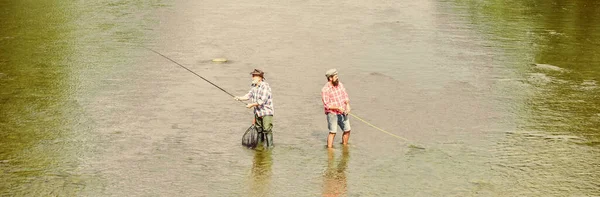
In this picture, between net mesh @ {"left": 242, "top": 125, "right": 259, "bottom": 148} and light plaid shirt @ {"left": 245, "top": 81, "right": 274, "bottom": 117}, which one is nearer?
light plaid shirt @ {"left": 245, "top": 81, "right": 274, "bottom": 117}

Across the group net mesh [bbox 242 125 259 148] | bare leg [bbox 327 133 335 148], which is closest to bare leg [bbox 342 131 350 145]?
bare leg [bbox 327 133 335 148]

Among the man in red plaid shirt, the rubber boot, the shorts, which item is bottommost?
the rubber boot

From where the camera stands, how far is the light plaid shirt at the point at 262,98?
16.0 m

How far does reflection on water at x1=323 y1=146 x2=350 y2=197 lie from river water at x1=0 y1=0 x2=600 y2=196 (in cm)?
5

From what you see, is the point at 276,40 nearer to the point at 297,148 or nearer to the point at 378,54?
the point at 378,54

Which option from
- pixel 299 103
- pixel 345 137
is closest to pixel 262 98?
pixel 345 137

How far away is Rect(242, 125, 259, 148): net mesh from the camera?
16.3 m

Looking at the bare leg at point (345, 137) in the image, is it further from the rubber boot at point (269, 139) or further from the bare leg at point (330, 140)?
the rubber boot at point (269, 139)

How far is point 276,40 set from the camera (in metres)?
28.6

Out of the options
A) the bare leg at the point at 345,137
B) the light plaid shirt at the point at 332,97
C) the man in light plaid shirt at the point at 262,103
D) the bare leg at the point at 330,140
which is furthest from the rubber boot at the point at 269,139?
the bare leg at the point at 345,137

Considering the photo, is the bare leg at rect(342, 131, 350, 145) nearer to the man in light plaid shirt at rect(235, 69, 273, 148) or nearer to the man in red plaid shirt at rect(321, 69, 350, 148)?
the man in red plaid shirt at rect(321, 69, 350, 148)

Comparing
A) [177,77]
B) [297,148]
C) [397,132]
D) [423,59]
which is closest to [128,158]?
[297,148]

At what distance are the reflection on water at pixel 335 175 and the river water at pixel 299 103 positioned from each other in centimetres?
5

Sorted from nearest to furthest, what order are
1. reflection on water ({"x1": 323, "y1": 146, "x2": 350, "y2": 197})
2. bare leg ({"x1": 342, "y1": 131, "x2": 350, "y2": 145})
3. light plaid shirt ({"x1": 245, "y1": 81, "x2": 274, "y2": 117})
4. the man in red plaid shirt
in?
reflection on water ({"x1": 323, "y1": 146, "x2": 350, "y2": 197}) → light plaid shirt ({"x1": 245, "y1": 81, "x2": 274, "y2": 117}) → the man in red plaid shirt → bare leg ({"x1": 342, "y1": 131, "x2": 350, "y2": 145})
